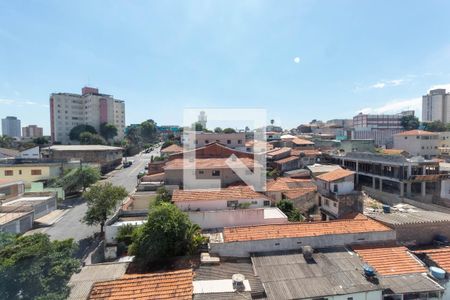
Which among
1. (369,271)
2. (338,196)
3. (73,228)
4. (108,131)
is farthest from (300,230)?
(108,131)

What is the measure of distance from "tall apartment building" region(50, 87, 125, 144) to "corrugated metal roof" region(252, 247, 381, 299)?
235 ft

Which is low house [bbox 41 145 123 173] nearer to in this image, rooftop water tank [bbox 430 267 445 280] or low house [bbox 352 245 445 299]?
low house [bbox 352 245 445 299]

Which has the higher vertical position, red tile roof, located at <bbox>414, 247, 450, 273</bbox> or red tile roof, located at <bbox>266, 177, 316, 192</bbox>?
red tile roof, located at <bbox>266, 177, 316, 192</bbox>

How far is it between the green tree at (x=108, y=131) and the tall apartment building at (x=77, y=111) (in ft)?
7.64

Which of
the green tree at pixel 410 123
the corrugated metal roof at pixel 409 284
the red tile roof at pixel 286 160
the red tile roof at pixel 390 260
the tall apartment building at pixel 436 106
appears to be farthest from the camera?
the tall apartment building at pixel 436 106

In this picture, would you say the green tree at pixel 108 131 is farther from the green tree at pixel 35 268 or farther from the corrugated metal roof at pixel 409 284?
the corrugated metal roof at pixel 409 284

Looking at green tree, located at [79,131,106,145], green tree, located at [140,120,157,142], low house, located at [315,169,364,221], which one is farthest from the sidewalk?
green tree, located at [140,120,157,142]

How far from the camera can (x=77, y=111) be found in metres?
69.6

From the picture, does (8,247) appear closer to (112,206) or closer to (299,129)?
(112,206)

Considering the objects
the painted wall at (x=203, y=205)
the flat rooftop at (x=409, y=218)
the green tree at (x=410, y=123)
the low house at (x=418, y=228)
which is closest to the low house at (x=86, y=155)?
the painted wall at (x=203, y=205)

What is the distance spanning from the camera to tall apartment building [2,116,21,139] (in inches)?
4712

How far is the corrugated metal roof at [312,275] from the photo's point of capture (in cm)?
927

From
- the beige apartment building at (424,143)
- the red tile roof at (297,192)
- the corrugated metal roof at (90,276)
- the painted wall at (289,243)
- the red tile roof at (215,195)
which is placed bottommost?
the corrugated metal roof at (90,276)

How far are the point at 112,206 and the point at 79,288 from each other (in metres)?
8.13
